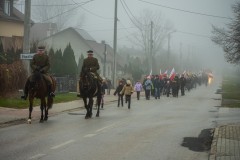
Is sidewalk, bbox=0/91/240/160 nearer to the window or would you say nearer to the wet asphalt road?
the wet asphalt road

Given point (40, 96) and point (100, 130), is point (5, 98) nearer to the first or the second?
point (40, 96)

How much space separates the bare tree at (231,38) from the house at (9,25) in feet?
52.5

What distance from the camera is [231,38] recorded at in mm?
36125

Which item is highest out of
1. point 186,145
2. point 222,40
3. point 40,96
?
point 222,40

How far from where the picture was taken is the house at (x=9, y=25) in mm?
40219

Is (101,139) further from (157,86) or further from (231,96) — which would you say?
(231,96)

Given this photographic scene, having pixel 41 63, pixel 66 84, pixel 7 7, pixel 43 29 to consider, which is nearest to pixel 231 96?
pixel 66 84

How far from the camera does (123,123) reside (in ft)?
54.0

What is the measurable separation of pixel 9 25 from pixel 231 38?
62.6 feet

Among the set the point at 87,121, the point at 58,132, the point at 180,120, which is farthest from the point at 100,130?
the point at 180,120

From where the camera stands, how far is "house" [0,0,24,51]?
40.2 m

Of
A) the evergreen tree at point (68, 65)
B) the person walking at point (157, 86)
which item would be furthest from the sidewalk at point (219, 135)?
the evergreen tree at point (68, 65)

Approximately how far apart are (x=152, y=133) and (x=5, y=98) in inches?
483

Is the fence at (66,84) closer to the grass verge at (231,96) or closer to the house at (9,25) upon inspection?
the house at (9,25)
